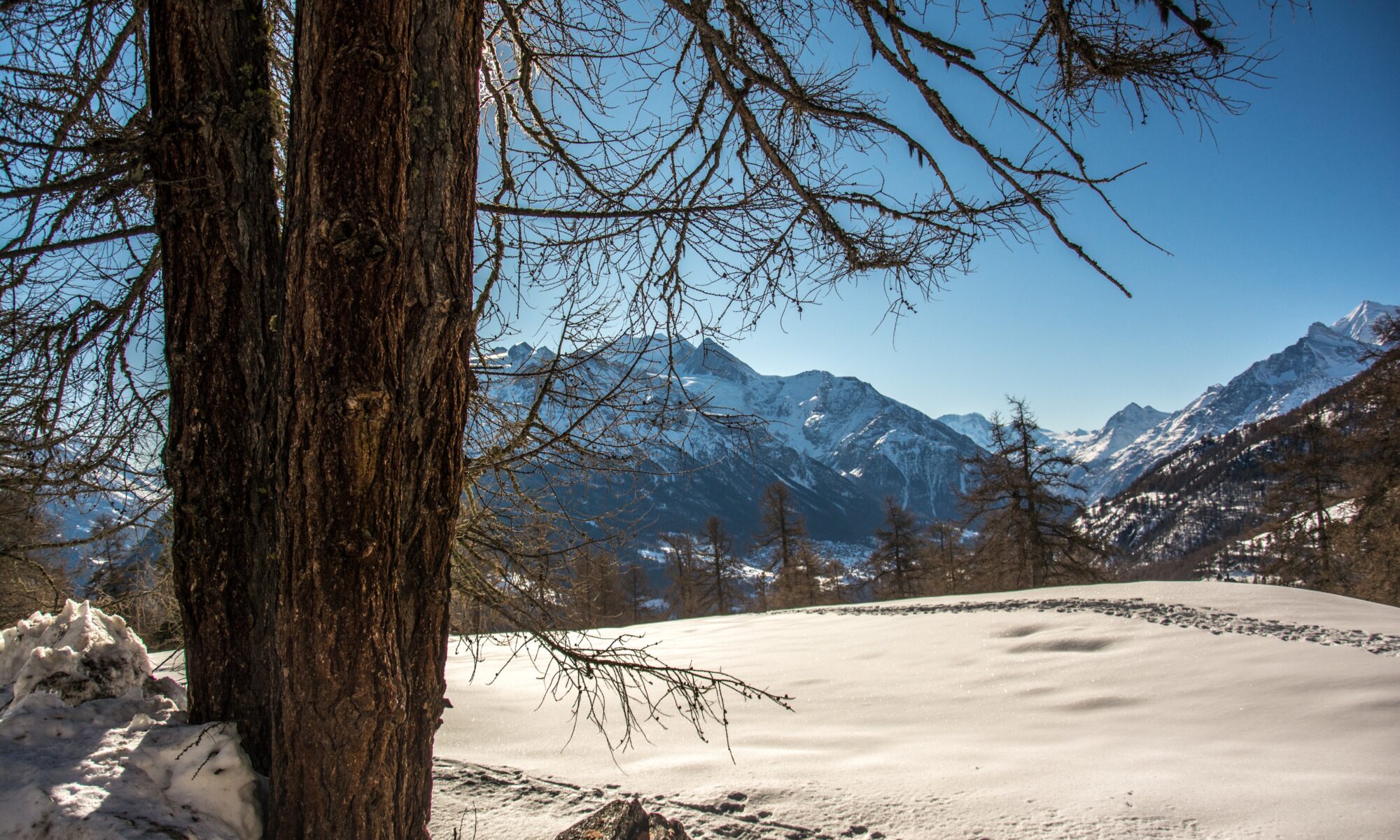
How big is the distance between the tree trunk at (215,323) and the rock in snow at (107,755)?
12 cm

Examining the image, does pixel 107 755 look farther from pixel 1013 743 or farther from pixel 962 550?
pixel 962 550

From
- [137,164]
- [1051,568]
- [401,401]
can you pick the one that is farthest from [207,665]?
[1051,568]

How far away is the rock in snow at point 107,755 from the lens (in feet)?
4.75

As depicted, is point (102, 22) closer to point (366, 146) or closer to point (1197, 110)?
point (366, 146)

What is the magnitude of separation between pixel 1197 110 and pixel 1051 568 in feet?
70.3

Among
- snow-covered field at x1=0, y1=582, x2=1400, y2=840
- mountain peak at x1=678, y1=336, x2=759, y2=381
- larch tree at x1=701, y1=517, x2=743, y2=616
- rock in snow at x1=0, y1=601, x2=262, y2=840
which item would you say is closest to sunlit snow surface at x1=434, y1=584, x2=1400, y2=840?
snow-covered field at x1=0, y1=582, x2=1400, y2=840

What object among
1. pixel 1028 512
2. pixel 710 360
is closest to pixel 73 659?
pixel 710 360

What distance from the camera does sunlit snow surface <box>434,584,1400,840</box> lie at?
8.39 ft

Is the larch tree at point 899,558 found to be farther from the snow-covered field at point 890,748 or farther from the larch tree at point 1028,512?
the snow-covered field at point 890,748

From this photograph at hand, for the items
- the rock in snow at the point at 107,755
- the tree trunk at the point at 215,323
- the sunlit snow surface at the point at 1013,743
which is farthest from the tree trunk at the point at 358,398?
the sunlit snow surface at the point at 1013,743

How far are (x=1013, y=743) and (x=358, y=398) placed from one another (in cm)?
398

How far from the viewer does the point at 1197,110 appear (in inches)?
89.1

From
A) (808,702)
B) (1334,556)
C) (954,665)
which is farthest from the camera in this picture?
(1334,556)

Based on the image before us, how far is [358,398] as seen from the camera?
1387mm
